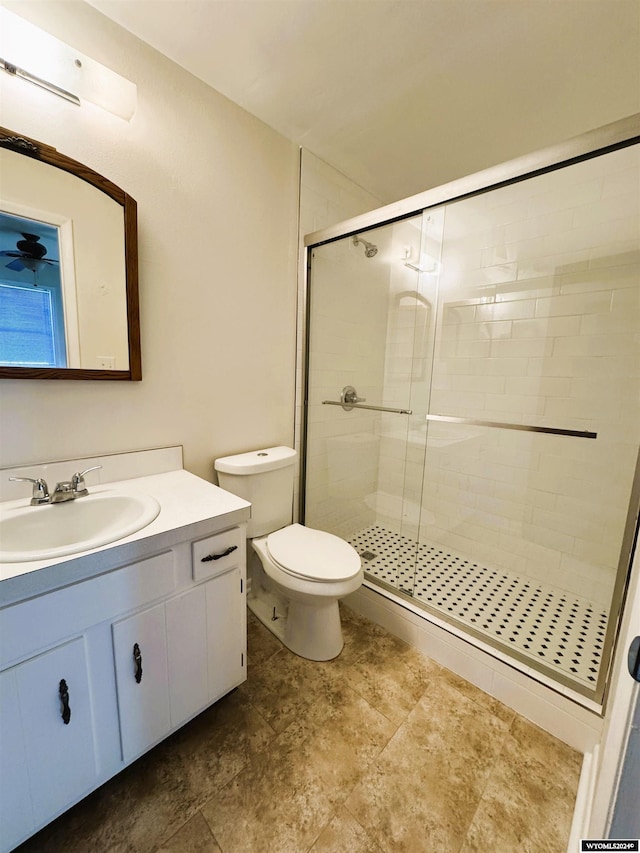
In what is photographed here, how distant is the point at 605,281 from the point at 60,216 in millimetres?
2265

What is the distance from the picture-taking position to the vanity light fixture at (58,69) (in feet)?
3.13

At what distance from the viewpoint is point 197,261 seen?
1440 mm

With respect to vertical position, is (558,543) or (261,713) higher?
(558,543)

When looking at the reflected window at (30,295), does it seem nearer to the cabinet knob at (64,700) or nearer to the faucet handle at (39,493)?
the faucet handle at (39,493)

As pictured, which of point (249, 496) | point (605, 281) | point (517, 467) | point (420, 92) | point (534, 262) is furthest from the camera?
point (517, 467)

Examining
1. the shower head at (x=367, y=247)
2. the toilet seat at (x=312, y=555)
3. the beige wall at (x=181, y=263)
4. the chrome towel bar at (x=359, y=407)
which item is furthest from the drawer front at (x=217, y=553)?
the shower head at (x=367, y=247)

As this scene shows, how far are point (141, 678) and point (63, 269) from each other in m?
1.24

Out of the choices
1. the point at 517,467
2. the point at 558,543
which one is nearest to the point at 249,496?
the point at 517,467

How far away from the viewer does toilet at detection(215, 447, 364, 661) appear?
134 centimetres

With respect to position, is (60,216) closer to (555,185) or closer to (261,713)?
(261,713)

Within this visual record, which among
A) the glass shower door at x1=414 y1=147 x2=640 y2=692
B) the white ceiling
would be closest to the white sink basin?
the glass shower door at x1=414 y1=147 x2=640 y2=692

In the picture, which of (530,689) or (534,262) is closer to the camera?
(530,689)

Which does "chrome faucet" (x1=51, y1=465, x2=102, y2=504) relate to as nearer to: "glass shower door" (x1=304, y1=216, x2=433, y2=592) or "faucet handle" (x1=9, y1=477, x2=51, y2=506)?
"faucet handle" (x1=9, y1=477, x2=51, y2=506)

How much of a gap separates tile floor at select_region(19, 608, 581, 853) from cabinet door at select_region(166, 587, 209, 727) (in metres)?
0.19
